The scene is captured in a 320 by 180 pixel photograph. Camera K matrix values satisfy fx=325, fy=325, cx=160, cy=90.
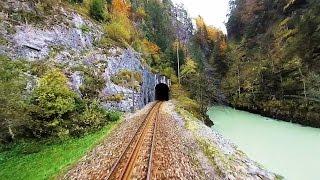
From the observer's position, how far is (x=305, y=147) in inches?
1071

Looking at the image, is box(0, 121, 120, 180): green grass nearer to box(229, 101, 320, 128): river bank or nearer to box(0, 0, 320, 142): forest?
box(0, 0, 320, 142): forest

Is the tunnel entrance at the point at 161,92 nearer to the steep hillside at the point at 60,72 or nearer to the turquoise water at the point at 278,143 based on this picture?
the steep hillside at the point at 60,72

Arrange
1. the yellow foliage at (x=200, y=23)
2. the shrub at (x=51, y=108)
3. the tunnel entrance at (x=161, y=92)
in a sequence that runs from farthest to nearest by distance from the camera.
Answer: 1. the yellow foliage at (x=200, y=23)
2. the tunnel entrance at (x=161, y=92)
3. the shrub at (x=51, y=108)

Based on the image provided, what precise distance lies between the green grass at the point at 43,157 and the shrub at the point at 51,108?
47.4 inches

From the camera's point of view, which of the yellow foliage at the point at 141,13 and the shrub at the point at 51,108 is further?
the yellow foliage at the point at 141,13

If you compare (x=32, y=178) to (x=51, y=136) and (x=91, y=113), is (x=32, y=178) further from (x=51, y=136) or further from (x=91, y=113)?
(x=91, y=113)

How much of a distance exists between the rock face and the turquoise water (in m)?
12.8

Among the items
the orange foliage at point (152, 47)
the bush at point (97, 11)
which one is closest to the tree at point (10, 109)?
the bush at point (97, 11)

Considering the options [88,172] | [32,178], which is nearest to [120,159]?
[88,172]

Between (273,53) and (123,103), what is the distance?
32.6 meters

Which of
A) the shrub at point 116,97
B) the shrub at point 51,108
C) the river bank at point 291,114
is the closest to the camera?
the shrub at point 51,108

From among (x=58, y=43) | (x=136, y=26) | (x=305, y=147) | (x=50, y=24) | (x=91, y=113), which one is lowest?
(x=305, y=147)

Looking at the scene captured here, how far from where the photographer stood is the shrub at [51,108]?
22469 millimetres

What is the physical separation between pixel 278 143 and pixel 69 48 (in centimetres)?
2431
